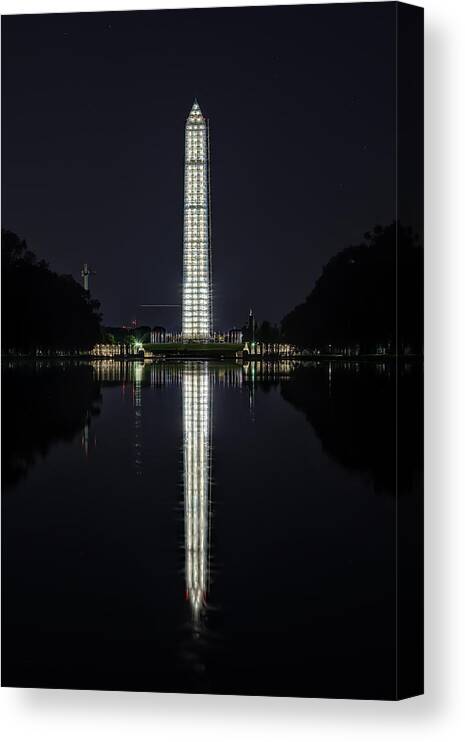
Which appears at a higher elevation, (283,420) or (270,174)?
(270,174)

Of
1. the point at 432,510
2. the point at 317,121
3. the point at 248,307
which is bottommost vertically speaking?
the point at 432,510

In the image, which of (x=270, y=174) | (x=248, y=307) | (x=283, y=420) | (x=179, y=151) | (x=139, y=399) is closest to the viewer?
(x=179, y=151)

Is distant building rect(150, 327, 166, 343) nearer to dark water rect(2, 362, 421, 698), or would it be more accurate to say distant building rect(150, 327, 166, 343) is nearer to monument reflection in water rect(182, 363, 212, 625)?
monument reflection in water rect(182, 363, 212, 625)

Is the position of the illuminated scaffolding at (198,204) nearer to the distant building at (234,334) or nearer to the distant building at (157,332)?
the distant building at (157,332)

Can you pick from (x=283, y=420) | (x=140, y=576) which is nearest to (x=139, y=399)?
(x=283, y=420)

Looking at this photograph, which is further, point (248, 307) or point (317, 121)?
point (248, 307)

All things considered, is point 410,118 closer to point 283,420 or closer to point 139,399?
point 283,420

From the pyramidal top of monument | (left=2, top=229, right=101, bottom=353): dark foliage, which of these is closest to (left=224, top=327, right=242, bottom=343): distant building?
(left=2, top=229, right=101, bottom=353): dark foliage

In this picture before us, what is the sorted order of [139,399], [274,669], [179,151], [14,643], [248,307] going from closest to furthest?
[274,669] < [14,643] < [179,151] < [248,307] < [139,399]
